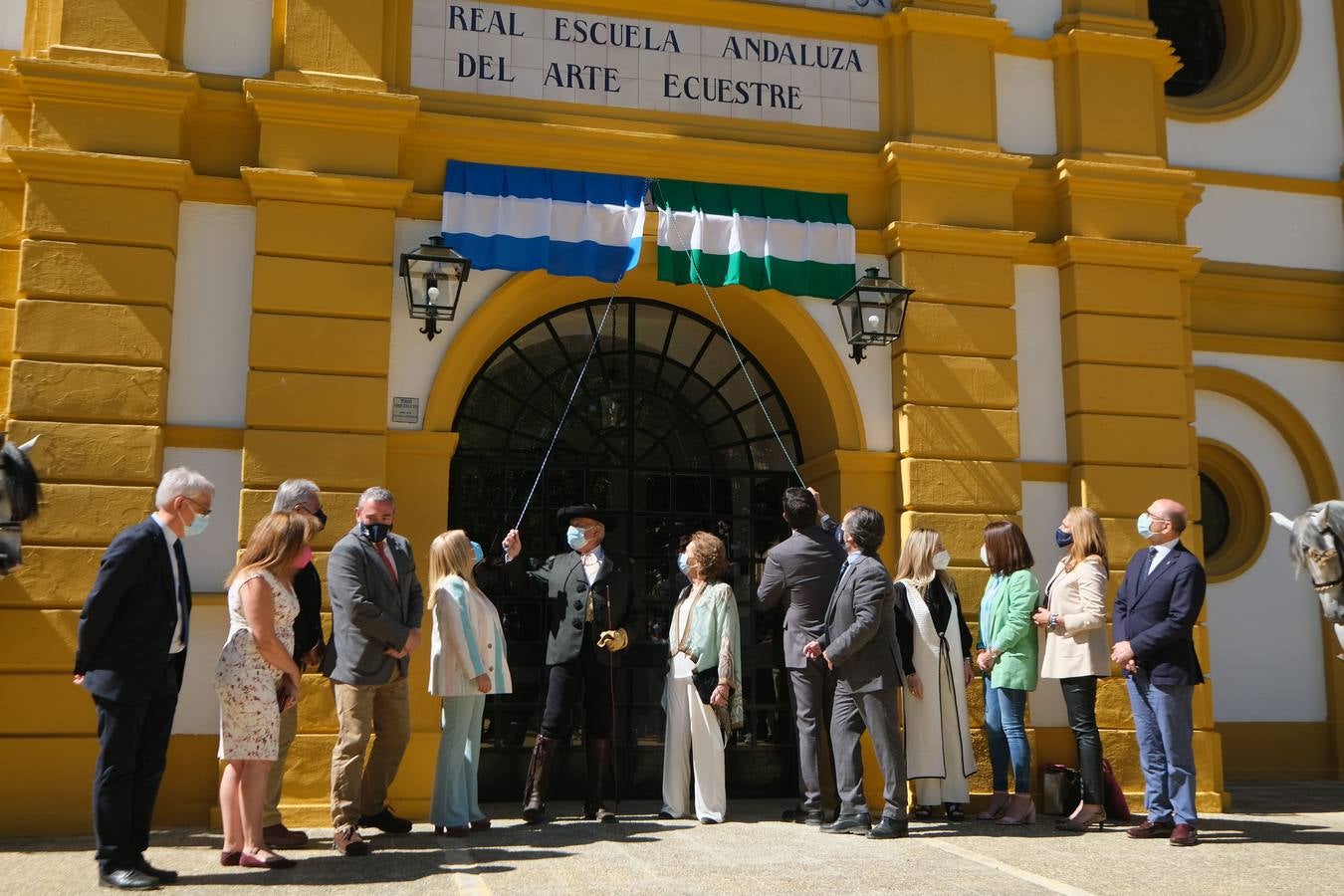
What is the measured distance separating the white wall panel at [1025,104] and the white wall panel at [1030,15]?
259 mm

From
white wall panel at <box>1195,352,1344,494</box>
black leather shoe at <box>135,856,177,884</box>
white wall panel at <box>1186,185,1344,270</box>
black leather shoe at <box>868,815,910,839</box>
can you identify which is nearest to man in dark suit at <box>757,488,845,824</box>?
black leather shoe at <box>868,815,910,839</box>

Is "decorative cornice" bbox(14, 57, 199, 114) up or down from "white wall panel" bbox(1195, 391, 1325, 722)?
up

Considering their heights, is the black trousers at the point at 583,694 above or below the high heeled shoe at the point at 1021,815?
above

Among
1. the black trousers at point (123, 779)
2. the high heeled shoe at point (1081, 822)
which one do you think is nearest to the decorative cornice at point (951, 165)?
the high heeled shoe at point (1081, 822)

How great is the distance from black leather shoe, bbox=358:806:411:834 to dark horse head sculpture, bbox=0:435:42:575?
2439 millimetres

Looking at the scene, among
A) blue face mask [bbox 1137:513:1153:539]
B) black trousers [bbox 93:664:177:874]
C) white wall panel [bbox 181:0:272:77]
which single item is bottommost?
black trousers [bbox 93:664:177:874]

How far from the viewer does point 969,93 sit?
1005 centimetres

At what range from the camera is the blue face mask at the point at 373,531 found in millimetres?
7195

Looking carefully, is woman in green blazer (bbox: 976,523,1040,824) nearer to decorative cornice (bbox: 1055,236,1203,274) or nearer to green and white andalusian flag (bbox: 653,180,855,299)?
green and white andalusian flag (bbox: 653,180,855,299)

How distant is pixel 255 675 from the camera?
20.6ft

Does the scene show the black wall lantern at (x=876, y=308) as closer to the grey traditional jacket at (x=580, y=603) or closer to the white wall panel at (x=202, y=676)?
the grey traditional jacket at (x=580, y=603)

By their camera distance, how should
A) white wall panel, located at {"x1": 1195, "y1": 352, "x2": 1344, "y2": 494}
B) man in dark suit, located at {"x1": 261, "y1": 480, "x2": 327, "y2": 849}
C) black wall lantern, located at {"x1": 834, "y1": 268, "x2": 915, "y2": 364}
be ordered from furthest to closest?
white wall panel, located at {"x1": 1195, "y1": 352, "x2": 1344, "y2": 494} → black wall lantern, located at {"x1": 834, "y1": 268, "x2": 915, "y2": 364} → man in dark suit, located at {"x1": 261, "y1": 480, "x2": 327, "y2": 849}

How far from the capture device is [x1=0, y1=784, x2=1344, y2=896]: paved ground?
6.02m

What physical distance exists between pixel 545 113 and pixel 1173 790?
6.10 m
